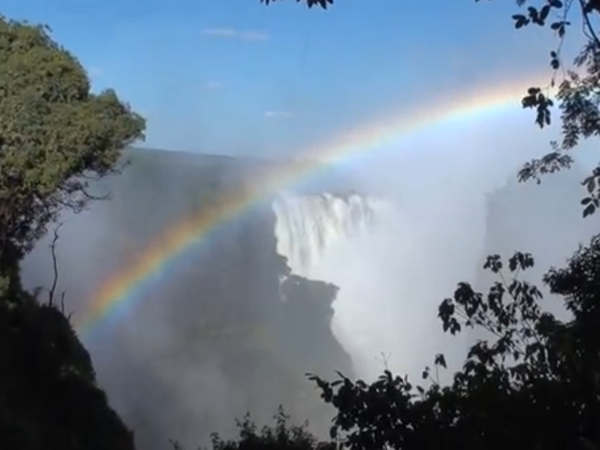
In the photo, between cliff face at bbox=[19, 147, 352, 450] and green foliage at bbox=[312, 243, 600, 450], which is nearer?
green foliage at bbox=[312, 243, 600, 450]

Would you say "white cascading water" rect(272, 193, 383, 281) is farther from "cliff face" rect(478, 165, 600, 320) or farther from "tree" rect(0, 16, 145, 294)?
"tree" rect(0, 16, 145, 294)

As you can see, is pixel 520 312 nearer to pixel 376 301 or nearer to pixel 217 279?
pixel 217 279

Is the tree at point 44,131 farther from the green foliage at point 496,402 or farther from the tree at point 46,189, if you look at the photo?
the green foliage at point 496,402

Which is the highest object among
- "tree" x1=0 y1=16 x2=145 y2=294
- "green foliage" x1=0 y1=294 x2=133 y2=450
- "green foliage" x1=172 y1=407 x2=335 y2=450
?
"tree" x1=0 y1=16 x2=145 y2=294

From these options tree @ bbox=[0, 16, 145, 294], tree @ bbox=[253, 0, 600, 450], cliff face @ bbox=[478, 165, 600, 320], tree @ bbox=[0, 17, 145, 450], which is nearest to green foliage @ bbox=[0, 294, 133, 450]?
tree @ bbox=[0, 17, 145, 450]

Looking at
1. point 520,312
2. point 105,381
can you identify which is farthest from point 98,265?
point 520,312

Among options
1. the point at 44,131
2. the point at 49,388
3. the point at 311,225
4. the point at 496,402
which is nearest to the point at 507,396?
the point at 496,402
